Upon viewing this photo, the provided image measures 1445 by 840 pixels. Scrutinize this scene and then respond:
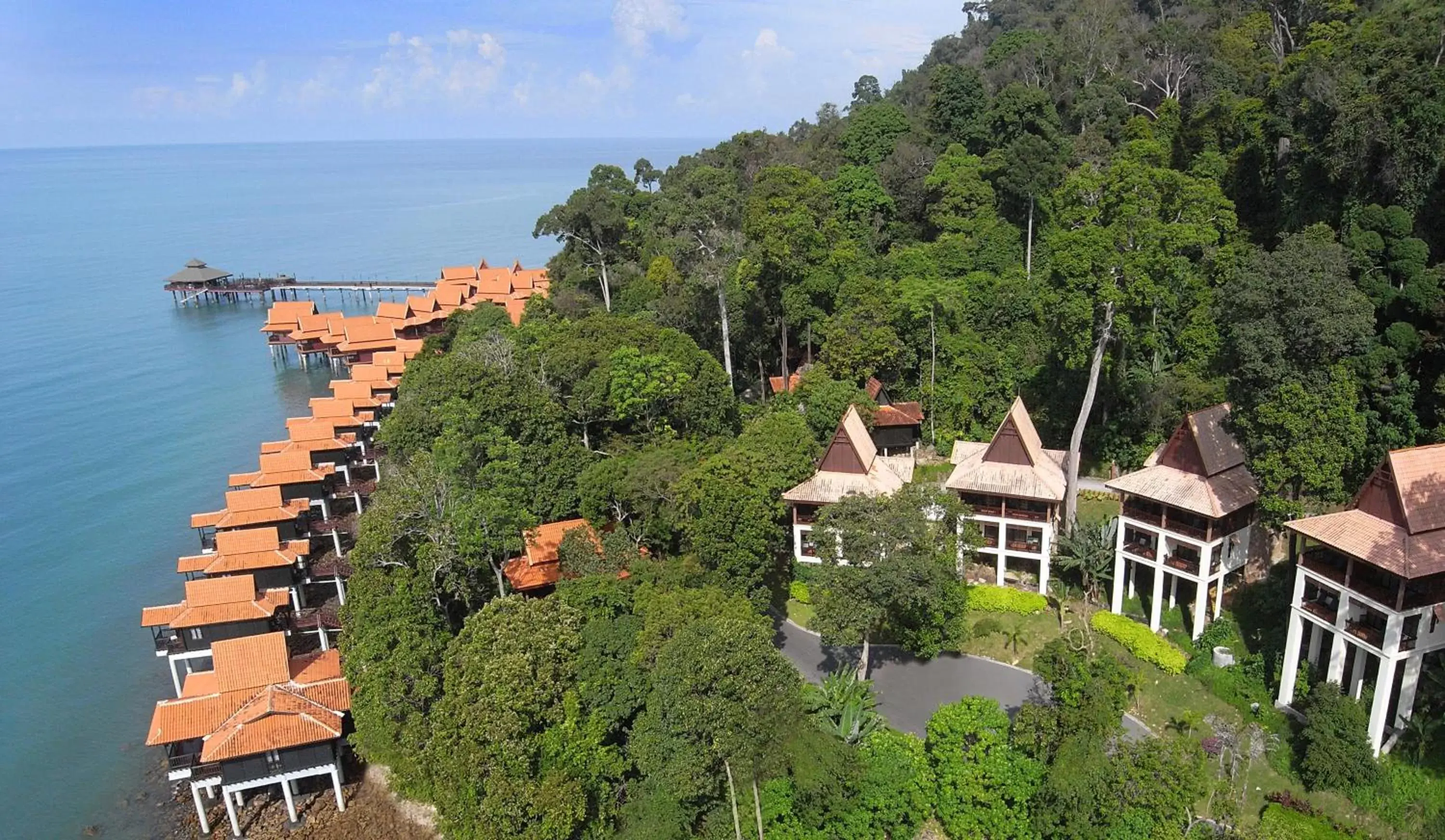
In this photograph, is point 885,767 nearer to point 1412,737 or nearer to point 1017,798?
point 1017,798

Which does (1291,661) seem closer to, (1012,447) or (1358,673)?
(1358,673)

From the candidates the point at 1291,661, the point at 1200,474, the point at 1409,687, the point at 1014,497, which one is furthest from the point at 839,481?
the point at 1409,687

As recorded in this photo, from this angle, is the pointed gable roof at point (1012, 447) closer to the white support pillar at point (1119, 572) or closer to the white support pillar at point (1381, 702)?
the white support pillar at point (1119, 572)

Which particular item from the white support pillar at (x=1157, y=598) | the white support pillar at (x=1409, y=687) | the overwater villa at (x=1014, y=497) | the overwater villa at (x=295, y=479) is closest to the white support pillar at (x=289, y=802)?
the overwater villa at (x=295, y=479)

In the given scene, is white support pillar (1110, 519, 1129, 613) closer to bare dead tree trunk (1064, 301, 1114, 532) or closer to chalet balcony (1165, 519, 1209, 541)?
chalet balcony (1165, 519, 1209, 541)

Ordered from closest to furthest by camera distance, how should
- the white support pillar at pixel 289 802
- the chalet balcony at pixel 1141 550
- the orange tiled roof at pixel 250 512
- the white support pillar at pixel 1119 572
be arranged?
the white support pillar at pixel 289 802
the chalet balcony at pixel 1141 550
the white support pillar at pixel 1119 572
the orange tiled roof at pixel 250 512

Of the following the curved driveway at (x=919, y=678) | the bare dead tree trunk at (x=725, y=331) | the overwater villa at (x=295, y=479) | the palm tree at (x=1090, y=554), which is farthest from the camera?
the bare dead tree trunk at (x=725, y=331)

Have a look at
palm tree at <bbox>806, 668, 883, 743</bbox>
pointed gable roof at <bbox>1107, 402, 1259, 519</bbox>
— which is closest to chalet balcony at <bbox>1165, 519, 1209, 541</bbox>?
pointed gable roof at <bbox>1107, 402, 1259, 519</bbox>
